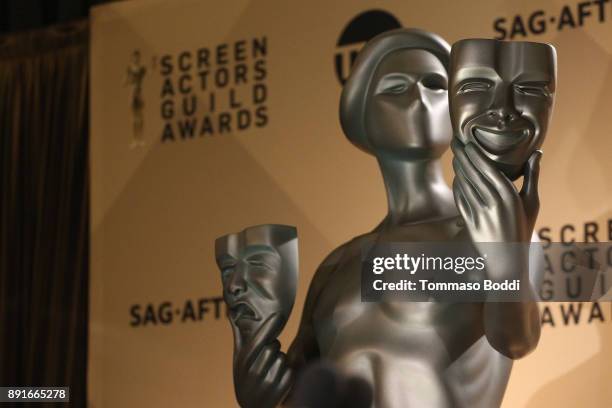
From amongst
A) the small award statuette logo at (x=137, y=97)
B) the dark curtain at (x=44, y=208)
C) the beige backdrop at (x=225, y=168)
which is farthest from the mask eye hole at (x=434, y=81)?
the dark curtain at (x=44, y=208)

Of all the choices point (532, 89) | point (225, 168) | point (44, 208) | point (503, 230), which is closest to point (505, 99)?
point (532, 89)

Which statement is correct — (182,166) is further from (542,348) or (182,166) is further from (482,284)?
(482,284)

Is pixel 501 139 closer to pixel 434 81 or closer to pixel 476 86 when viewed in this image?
pixel 476 86

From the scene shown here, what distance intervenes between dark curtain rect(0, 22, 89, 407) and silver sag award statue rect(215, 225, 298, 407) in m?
2.01

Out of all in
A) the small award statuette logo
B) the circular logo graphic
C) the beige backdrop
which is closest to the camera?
the beige backdrop

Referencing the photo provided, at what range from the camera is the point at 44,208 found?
338 cm

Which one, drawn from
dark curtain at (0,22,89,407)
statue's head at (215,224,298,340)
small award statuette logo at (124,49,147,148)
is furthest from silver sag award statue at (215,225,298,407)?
dark curtain at (0,22,89,407)

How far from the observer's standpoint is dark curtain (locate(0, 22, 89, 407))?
3.30 metres

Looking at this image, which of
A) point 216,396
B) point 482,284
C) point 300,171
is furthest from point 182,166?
point 482,284

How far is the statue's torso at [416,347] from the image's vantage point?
1.23m

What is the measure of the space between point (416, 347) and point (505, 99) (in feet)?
0.90

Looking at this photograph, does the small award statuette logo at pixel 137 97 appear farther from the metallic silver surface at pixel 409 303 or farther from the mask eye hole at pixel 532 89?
the mask eye hole at pixel 532 89

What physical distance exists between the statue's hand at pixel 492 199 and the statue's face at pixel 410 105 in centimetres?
19

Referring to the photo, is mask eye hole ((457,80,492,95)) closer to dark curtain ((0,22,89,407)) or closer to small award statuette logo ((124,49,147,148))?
small award statuette logo ((124,49,147,148))
